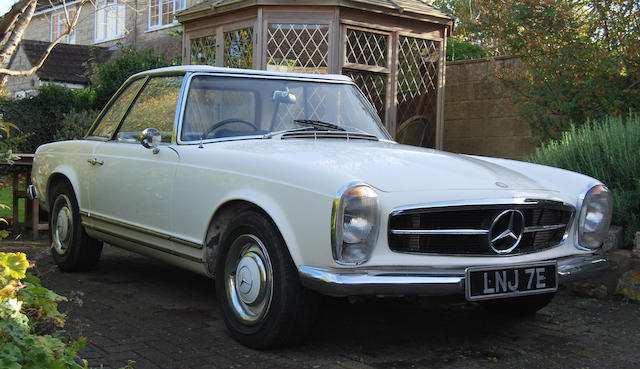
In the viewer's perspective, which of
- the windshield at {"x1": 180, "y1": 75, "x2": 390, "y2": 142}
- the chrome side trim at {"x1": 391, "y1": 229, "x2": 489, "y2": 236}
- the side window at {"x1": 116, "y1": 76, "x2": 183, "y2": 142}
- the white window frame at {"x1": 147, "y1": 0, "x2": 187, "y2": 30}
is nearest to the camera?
the chrome side trim at {"x1": 391, "y1": 229, "x2": 489, "y2": 236}

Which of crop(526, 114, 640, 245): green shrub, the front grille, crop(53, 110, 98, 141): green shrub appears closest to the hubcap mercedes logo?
the front grille

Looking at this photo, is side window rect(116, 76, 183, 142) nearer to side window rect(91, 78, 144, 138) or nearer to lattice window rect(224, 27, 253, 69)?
side window rect(91, 78, 144, 138)

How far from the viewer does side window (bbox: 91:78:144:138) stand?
5574 millimetres

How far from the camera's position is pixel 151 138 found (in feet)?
15.2

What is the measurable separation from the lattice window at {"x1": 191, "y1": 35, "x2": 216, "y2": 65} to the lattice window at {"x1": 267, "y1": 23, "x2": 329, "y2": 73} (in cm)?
142

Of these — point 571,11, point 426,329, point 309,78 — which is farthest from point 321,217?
point 571,11

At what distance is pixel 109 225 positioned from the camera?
5.14m

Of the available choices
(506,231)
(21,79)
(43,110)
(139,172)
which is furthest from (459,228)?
(21,79)

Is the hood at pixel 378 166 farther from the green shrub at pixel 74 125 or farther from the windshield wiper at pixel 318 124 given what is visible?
the green shrub at pixel 74 125

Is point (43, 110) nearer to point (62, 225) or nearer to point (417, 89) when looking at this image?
point (417, 89)

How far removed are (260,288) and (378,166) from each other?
875 mm

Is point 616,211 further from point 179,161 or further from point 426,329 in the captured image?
point 179,161

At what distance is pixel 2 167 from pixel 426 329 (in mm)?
5592

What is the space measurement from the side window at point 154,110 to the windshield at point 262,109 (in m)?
0.18
